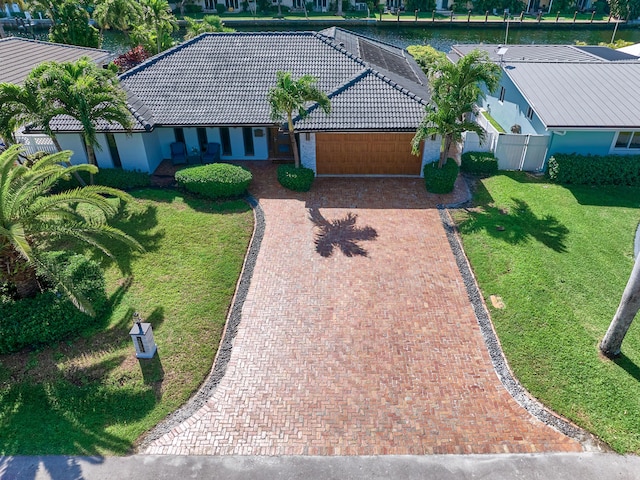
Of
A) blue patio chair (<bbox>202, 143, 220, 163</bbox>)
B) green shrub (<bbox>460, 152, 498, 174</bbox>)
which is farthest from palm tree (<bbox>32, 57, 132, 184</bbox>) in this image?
green shrub (<bbox>460, 152, 498, 174</bbox>)

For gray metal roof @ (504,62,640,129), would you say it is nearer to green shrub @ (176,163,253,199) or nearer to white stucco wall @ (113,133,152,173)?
green shrub @ (176,163,253,199)

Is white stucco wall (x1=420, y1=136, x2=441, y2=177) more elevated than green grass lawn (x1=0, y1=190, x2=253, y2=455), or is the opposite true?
white stucco wall (x1=420, y1=136, x2=441, y2=177)

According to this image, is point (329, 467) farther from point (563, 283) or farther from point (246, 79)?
point (246, 79)

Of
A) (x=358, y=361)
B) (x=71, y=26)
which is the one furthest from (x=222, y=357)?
(x=71, y=26)

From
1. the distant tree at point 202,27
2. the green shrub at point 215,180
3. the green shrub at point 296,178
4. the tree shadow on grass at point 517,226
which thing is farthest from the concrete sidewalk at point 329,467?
the distant tree at point 202,27

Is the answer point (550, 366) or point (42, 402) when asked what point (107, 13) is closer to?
point (42, 402)

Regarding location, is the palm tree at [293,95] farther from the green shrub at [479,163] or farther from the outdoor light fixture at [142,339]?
the outdoor light fixture at [142,339]

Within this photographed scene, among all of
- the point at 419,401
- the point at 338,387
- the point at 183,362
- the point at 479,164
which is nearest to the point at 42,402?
the point at 183,362
